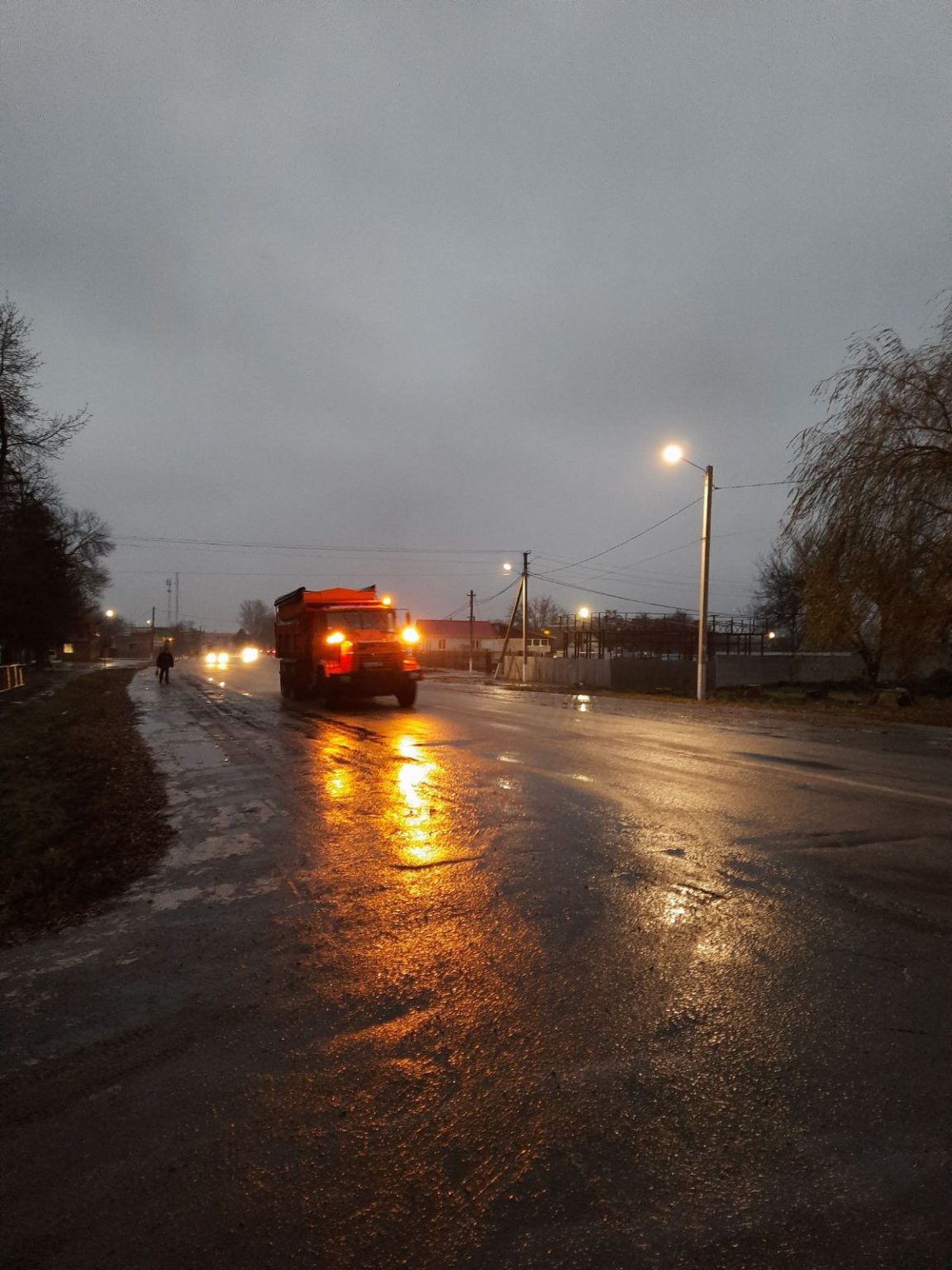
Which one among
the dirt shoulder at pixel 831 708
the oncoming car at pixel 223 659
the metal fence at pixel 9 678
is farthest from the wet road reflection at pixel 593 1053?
the oncoming car at pixel 223 659

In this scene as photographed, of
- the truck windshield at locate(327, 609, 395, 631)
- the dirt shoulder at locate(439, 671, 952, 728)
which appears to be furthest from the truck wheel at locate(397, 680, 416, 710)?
the dirt shoulder at locate(439, 671, 952, 728)

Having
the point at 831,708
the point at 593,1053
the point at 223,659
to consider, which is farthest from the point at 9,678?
the point at 223,659

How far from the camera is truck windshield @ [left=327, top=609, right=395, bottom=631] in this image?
20.5 m

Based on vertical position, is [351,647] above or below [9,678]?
above

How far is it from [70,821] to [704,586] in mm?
21536

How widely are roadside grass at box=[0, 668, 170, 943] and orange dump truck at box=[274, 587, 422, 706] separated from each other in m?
4.91

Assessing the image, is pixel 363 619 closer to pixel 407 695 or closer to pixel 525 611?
pixel 407 695

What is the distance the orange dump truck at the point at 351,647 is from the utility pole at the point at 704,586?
973 cm

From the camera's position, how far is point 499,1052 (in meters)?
3.38

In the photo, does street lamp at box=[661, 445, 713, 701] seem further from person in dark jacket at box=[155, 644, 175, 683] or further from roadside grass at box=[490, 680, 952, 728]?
person in dark jacket at box=[155, 644, 175, 683]

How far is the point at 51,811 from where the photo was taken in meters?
8.88

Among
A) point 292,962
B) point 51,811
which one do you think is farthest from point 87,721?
point 292,962

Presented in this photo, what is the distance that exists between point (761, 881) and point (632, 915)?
114 cm

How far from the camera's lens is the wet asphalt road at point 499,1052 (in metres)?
2.40
